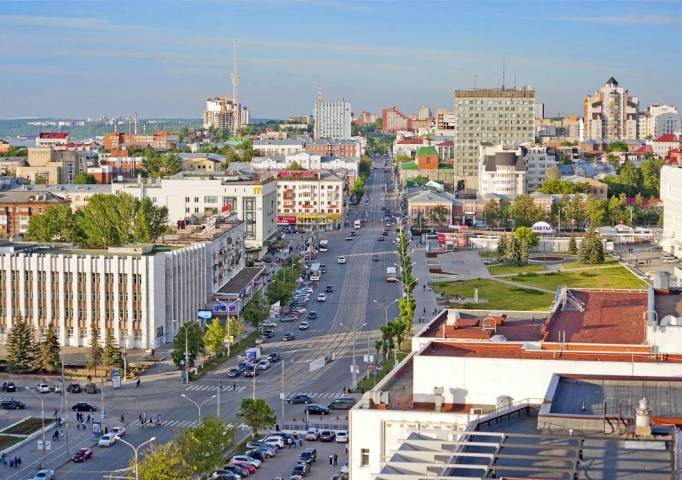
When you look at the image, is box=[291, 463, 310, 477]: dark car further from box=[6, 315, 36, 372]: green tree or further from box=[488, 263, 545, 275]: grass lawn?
box=[488, 263, 545, 275]: grass lawn

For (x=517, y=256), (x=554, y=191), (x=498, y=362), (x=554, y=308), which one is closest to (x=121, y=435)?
(x=554, y=308)

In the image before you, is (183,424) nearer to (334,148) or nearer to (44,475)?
(44,475)

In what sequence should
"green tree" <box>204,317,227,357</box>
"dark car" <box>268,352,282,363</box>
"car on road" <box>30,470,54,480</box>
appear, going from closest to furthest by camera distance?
"car on road" <box>30,470,54,480</box>
"green tree" <box>204,317,227,357</box>
"dark car" <box>268,352,282,363</box>

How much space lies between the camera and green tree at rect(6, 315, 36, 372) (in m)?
45.9

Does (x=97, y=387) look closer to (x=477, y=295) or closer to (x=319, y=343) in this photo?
(x=319, y=343)

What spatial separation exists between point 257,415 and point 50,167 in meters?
90.0

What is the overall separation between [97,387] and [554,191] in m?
72.3

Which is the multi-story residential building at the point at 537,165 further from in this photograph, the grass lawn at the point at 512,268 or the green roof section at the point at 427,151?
the grass lawn at the point at 512,268

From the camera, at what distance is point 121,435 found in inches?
1467

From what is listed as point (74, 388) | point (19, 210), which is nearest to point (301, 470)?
point (74, 388)

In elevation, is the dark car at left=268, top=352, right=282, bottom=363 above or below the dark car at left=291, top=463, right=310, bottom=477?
above

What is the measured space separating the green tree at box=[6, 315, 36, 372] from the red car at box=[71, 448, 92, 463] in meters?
11.6

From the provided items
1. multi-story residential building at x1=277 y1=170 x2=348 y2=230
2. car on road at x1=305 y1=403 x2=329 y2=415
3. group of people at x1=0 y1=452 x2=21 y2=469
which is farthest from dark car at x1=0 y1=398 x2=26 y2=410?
multi-story residential building at x1=277 y1=170 x2=348 y2=230

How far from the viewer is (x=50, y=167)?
12188 centimetres
